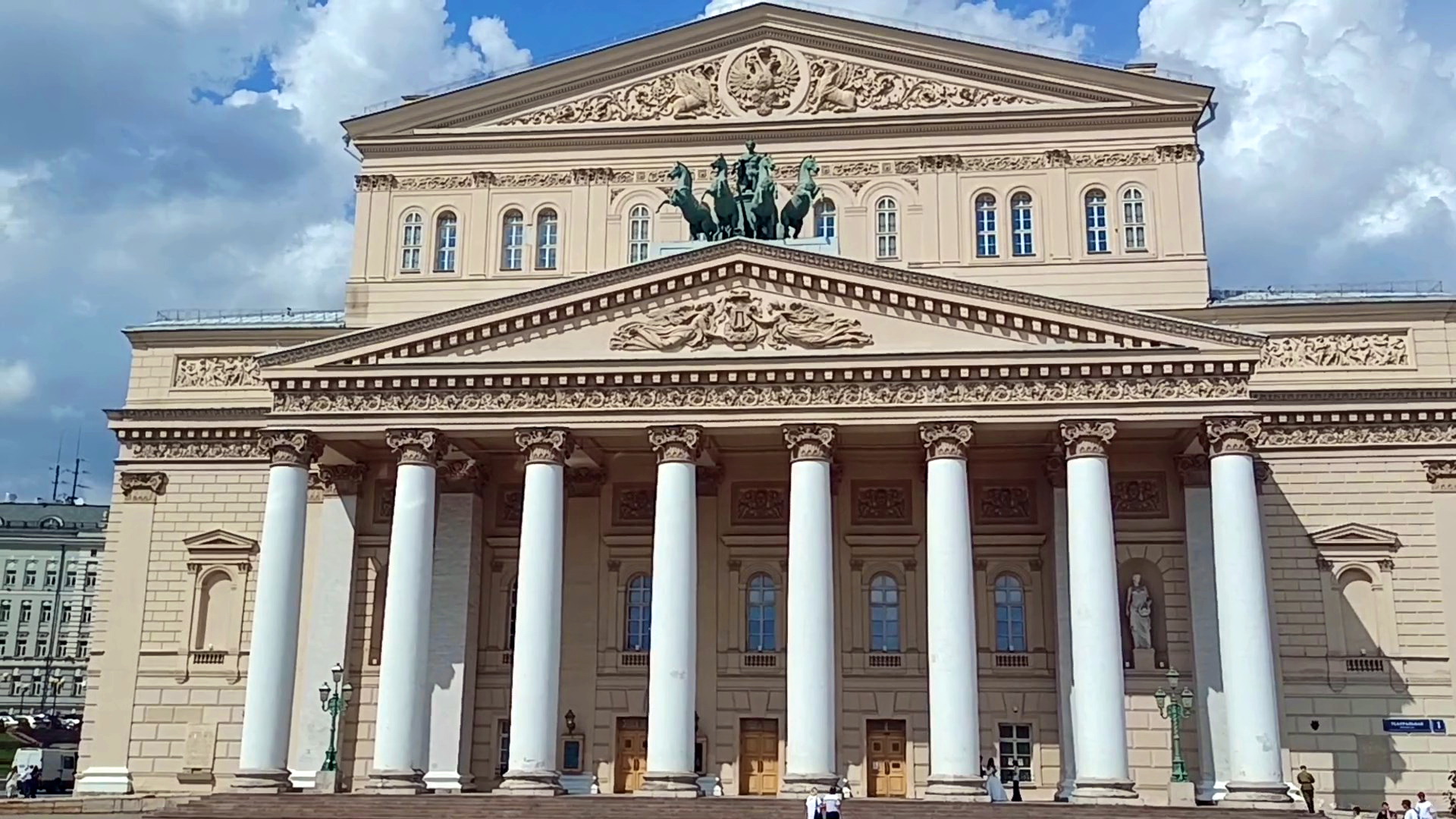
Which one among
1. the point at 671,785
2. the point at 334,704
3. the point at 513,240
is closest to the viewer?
the point at 671,785

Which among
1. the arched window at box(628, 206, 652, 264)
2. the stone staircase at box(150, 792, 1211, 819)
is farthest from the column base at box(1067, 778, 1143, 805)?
the arched window at box(628, 206, 652, 264)

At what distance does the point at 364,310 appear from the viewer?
40.3 m

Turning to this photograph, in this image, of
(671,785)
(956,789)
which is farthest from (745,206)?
(956,789)

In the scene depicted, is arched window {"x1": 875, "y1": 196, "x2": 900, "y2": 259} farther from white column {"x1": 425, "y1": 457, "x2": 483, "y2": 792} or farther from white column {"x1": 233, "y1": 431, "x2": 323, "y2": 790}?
white column {"x1": 233, "y1": 431, "x2": 323, "y2": 790}

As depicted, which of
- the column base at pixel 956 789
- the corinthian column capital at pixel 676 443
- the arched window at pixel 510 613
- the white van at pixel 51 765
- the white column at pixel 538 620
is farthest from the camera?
the white van at pixel 51 765

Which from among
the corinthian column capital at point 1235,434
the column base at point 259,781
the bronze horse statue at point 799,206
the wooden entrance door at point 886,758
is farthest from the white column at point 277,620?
the corinthian column capital at point 1235,434

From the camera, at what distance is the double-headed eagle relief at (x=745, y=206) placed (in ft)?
111

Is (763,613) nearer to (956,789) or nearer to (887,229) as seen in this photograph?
(956,789)

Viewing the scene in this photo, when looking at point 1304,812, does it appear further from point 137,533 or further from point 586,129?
point 137,533

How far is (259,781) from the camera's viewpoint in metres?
30.5

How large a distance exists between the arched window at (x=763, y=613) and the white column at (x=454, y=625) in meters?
6.72

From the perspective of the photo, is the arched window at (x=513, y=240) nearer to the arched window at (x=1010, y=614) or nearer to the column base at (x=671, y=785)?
the arched window at (x=1010, y=614)

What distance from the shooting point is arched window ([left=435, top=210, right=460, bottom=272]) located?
40.8 meters

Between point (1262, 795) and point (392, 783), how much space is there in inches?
688
